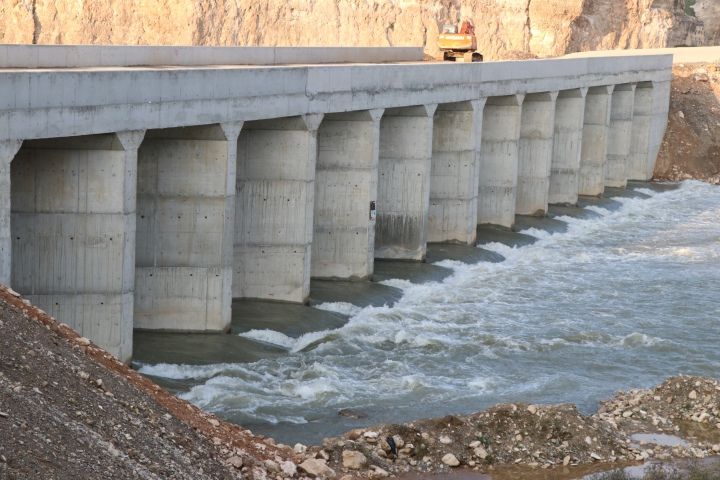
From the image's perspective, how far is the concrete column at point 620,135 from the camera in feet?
176

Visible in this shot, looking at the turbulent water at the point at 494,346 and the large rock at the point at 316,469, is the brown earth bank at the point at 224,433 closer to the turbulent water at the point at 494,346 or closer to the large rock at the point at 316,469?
the large rock at the point at 316,469

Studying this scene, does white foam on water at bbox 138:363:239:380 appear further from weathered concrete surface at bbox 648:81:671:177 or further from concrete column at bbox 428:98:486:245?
weathered concrete surface at bbox 648:81:671:177

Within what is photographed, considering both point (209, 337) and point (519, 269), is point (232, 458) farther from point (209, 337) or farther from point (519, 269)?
point (519, 269)

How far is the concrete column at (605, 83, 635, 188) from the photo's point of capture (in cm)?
5356

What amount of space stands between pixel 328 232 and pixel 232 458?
1585 centimetres

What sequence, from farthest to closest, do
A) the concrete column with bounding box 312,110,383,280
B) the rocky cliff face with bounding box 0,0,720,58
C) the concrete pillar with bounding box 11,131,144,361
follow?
the rocky cliff face with bounding box 0,0,720,58 < the concrete column with bounding box 312,110,383,280 < the concrete pillar with bounding box 11,131,144,361

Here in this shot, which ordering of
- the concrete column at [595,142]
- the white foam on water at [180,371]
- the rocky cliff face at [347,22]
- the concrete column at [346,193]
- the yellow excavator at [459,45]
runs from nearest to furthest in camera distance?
the white foam on water at [180,371] < the concrete column at [346,193] < the yellow excavator at [459,45] < the concrete column at [595,142] < the rocky cliff face at [347,22]

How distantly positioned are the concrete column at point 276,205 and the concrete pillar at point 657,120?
100 ft

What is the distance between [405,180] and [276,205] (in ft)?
23.3

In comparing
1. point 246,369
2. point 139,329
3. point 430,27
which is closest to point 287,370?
point 246,369

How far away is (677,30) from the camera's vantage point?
80.8 meters

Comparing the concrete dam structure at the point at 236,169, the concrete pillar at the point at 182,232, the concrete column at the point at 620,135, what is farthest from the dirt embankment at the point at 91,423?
the concrete column at the point at 620,135

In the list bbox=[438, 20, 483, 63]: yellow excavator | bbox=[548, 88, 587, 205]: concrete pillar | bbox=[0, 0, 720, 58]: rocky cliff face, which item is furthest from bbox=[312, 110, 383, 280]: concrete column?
bbox=[0, 0, 720, 58]: rocky cliff face

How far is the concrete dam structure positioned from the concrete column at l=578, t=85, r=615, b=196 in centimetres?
340
